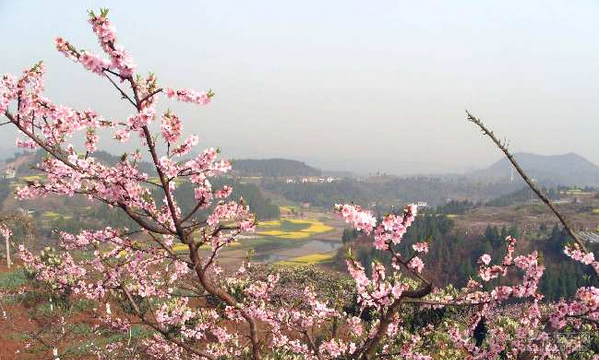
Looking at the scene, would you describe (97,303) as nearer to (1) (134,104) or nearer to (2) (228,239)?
(2) (228,239)

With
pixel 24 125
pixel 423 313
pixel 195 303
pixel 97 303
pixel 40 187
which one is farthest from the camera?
pixel 195 303

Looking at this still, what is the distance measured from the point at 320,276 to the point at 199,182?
4268cm

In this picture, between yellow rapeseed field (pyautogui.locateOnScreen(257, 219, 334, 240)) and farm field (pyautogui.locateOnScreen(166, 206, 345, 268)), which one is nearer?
farm field (pyautogui.locateOnScreen(166, 206, 345, 268))

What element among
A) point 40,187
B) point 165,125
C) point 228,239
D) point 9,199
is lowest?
point 9,199

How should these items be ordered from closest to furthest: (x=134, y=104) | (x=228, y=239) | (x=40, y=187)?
(x=134, y=104), (x=40, y=187), (x=228, y=239)

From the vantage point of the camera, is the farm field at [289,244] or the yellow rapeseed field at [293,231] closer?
the farm field at [289,244]

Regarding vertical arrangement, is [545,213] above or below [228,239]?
below

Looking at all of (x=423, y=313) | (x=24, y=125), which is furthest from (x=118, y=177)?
(x=423, y=313)

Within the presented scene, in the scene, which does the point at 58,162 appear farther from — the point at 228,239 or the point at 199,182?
the point at 228,239

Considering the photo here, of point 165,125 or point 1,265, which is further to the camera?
point 1,265

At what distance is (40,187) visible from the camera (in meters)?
6.15

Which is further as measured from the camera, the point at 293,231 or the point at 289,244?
the point at 293,231

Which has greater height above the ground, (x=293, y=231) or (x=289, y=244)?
(x=289, y=244)

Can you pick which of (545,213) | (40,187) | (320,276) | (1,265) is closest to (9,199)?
(1,265)
